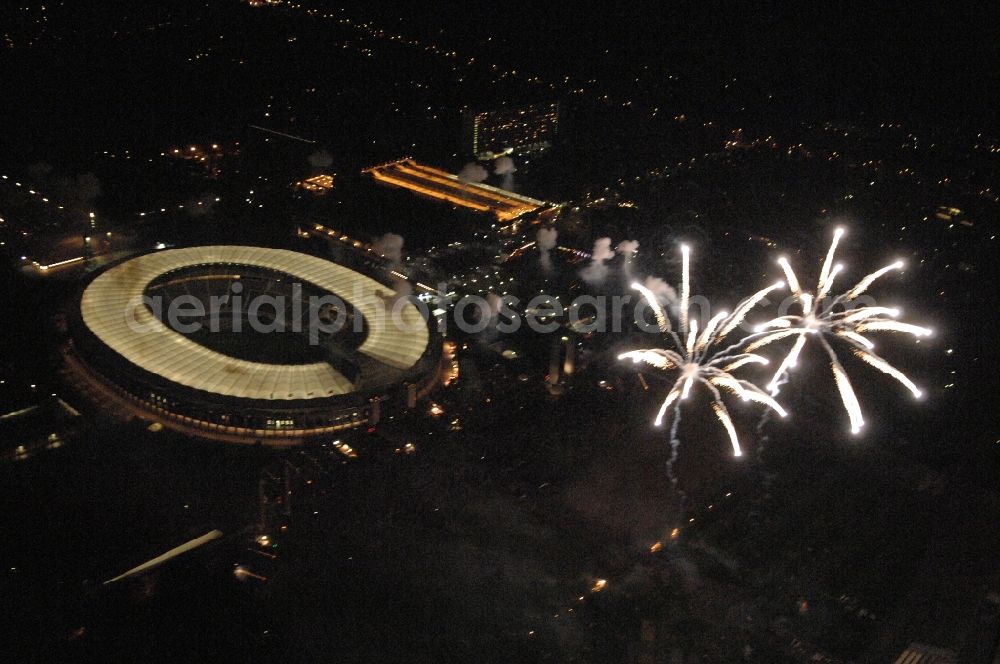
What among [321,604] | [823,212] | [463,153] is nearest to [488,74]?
[463,153]

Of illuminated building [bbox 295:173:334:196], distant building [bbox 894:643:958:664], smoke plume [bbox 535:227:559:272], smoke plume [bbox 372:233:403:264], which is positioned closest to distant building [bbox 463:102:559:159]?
illuminated building [bbox 295:173:334:196]

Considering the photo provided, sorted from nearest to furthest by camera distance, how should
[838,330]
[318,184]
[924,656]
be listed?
[924,656] < [838,330] < [318,184]

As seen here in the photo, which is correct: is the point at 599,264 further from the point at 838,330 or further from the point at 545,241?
the point at 838,330

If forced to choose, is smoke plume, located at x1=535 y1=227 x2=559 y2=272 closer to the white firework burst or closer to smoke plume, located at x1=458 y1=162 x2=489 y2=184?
smoke plume, located at x1=458 y1=162 x2=489 y2=184

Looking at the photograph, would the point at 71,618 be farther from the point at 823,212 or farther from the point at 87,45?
the point at 823,212

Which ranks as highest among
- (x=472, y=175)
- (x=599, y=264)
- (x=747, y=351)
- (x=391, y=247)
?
(x=472, y=175)

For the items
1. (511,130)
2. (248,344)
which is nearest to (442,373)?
(248,344)
